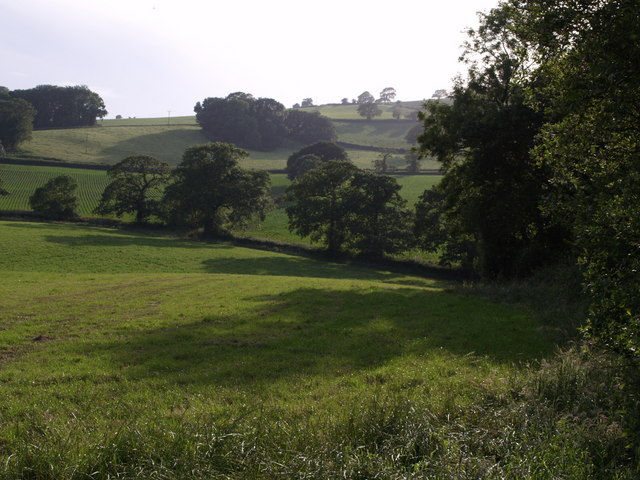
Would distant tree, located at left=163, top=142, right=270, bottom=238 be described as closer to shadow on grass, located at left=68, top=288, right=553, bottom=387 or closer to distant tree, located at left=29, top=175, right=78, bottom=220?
distant tree, located at left=29, top=175, right=78, bottom=220

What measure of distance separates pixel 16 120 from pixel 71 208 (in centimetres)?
5209

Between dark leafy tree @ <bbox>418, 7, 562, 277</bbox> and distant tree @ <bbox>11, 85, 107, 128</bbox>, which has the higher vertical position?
distant tree @ <bbox>11, 85, 107, 128</bbox>

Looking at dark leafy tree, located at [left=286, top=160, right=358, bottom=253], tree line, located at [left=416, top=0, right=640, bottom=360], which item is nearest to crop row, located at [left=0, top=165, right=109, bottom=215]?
dark leafy tree, located at [left=286, top=160, right=358, bottom=253]

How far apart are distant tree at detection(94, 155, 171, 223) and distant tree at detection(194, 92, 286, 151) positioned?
76.4m

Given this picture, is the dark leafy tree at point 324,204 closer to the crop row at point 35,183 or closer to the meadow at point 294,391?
the meadow at point 294,391

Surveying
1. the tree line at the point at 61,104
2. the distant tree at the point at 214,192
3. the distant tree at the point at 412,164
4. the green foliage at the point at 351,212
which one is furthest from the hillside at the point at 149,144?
the green foliage at the point at 351,212

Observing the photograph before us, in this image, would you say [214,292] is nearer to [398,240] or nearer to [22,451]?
[22,451]

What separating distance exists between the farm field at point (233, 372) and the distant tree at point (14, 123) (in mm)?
98104

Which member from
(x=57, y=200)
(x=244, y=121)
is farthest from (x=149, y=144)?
(x=57, y=200)

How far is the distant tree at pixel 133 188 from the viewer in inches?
2771

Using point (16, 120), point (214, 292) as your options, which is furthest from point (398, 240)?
point (16, 120)

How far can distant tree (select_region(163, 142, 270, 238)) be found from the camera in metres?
65.7

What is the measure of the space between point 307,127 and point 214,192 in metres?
101

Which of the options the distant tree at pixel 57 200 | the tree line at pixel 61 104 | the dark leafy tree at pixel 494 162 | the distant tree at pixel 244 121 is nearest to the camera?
the dark leafy tree at pixel 494 162
